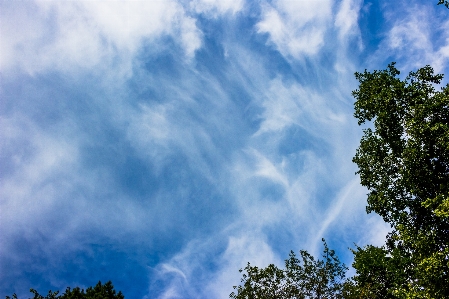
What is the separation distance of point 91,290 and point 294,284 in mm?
23500

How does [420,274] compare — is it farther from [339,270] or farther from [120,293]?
[120,293]

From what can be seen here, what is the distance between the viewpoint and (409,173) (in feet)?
80.9

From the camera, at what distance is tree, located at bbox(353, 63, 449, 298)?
22.1 meters

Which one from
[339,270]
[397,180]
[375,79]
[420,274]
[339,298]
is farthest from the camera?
[339,270]

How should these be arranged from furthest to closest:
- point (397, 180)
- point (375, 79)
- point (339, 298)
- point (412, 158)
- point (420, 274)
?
point (339, 298) < point (375, 79) < point (397, 180) < point (412, 158) < point (420, 274)

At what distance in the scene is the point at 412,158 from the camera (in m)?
24.2

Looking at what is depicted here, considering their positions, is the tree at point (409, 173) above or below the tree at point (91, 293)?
below

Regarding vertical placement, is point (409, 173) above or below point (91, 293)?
below

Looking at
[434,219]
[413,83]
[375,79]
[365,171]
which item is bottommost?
[434,219]

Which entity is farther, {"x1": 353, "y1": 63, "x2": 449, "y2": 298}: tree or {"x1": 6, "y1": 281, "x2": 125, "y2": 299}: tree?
{"x1": 6, "y1": 281, "x2": 125, "y2": 299}: tree

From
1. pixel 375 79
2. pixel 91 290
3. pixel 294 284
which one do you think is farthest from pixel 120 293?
pixel 375 79

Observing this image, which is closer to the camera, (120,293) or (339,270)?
(339,270)

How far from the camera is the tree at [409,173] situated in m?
22.1

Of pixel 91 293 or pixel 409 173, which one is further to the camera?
pixel 91 293
